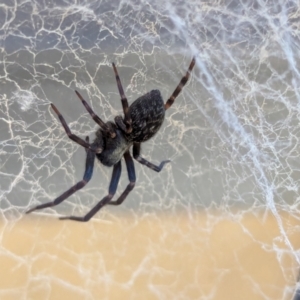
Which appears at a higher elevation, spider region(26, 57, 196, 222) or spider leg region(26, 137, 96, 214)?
spider region(26, 57, 196, 222)

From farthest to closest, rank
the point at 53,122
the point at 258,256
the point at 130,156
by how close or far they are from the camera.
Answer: the point at 258,256 < the point at 53,122 < the point at 130,156

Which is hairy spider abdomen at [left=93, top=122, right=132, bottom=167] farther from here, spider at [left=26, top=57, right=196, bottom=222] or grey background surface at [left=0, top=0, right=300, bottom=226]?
grey background surface at [left=0, top=0, right=300, bottom=226]

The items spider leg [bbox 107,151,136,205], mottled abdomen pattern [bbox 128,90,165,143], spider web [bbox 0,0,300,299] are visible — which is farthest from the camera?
spider web [bbox 0,0,300,299]

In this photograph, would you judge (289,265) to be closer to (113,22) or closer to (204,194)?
(204,194)

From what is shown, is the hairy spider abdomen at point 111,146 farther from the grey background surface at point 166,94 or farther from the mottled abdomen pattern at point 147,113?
the grey background surface at point 166,94

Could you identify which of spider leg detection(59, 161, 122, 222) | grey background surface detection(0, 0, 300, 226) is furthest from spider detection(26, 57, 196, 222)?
grey background surface detection(0, 0, 300, 226)

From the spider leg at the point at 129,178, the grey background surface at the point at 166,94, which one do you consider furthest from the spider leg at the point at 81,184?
the grey background surface at the point at 166,94

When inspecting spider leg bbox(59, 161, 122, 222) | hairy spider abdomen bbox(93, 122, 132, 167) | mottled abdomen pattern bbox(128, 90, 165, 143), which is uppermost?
mottled abdomen pattern bbox(128, 90, 165, 143)

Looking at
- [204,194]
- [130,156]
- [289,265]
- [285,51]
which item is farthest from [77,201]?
[285,51]
